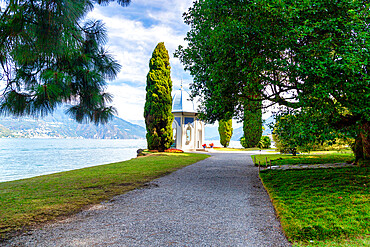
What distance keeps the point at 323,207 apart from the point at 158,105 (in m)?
17.7

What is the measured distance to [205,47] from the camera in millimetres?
7859

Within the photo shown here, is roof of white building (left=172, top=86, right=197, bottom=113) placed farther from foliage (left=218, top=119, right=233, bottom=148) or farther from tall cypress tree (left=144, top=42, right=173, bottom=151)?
foliage (left=218, top=119, right=233, bottom=148)

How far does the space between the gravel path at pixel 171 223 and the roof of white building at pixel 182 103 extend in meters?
20.9

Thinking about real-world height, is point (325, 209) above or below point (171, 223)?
above

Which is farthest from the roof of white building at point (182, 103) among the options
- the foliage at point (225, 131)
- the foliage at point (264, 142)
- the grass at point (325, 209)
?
the grass at point (325, 209)

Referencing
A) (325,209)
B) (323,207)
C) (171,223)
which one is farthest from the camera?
(323,207)

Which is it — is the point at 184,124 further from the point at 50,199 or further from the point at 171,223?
the point at 171,223

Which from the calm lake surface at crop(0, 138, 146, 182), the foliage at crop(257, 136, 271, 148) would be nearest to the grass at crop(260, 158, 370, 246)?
the calm lake surface at crop(0, 138, 146, 182)

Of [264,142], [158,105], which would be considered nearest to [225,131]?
[264,142]

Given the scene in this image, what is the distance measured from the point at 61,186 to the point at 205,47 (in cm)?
631

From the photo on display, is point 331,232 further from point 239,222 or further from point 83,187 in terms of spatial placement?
point 83,187

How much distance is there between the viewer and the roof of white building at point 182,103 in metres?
27.2

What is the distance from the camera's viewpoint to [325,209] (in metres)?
4.59

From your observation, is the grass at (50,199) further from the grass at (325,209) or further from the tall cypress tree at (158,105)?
the tall cypress tree at (158,105)
